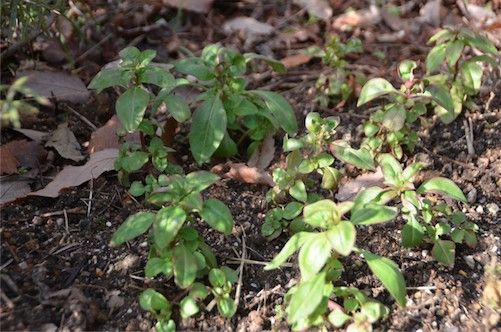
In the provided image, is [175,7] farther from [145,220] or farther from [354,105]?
[145,220]

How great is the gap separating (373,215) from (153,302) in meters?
0.64

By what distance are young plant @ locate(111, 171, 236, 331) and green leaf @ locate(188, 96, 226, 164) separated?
0.35m

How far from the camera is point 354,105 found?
105 inches

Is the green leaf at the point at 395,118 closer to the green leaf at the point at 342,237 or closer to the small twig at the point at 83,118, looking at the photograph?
the green leaf at the point at 342,237

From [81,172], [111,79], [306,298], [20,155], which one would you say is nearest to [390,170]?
[306,298]

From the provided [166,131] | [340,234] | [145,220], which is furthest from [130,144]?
[340,234]

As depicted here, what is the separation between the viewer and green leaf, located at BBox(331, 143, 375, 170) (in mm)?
2055

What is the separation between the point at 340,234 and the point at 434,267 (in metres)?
0.50

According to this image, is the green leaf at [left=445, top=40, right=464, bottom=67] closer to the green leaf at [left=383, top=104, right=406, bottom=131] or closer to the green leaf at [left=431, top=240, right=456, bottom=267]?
the green leaf at [left=383, top=104, right=406, bottom=131]

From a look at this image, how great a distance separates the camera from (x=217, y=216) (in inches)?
69.6

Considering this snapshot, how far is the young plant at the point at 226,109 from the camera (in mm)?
2213

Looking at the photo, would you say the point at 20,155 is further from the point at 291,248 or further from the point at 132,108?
the point at 291,248

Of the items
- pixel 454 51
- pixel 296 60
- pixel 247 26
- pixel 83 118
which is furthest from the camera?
pixel 247 26

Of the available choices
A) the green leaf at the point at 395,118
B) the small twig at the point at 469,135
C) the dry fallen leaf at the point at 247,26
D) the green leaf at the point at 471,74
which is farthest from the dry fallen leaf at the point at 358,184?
the dry fallen leaf at the point at 247,26
